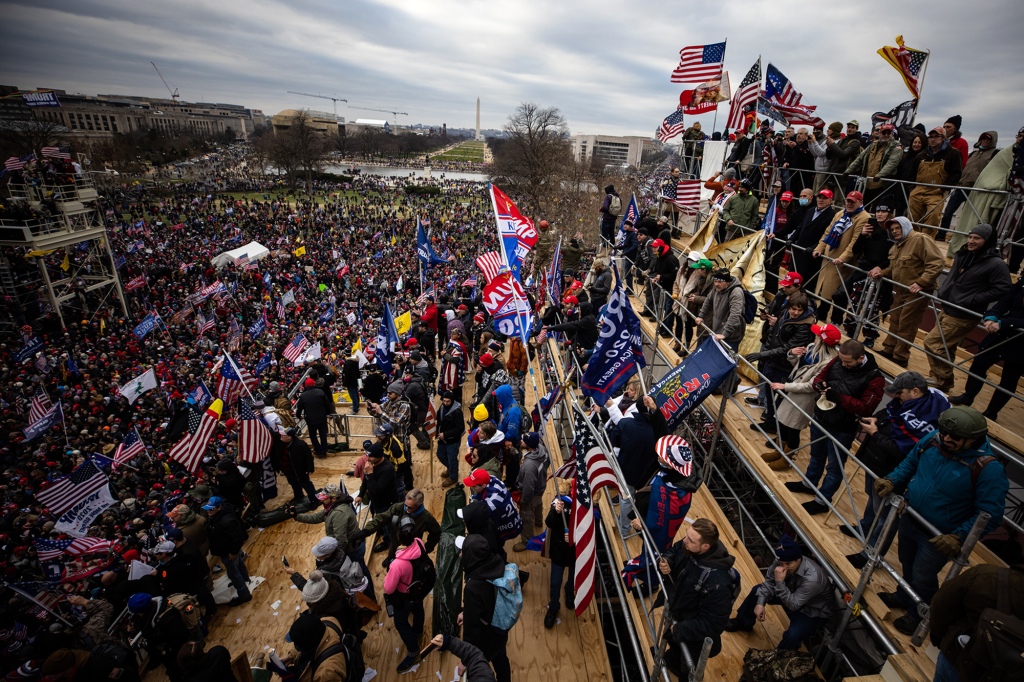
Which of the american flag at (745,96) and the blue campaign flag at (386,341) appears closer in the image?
the blue campaign flag at (386,341)

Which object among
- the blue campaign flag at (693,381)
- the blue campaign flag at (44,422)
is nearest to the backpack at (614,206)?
the blue campaign flag at (693,381)

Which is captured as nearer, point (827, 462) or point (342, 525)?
point (827, 462)

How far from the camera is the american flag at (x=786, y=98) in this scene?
12.6 metres

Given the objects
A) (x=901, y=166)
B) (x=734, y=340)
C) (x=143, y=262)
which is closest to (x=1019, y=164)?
(x=901, y=166)

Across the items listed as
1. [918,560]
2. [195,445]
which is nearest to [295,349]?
[195,445]

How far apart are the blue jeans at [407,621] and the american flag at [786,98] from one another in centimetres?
1477

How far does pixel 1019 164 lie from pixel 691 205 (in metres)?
7.49

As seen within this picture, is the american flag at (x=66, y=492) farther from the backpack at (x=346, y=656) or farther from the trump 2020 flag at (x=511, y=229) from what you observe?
the trump 2020 flag at (x=511, y=229)

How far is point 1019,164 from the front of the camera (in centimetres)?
617

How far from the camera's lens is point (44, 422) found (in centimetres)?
1231

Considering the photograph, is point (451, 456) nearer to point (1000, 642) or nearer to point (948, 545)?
point (948, 545)

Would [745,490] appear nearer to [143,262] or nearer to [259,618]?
[259,618]

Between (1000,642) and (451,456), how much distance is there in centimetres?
732

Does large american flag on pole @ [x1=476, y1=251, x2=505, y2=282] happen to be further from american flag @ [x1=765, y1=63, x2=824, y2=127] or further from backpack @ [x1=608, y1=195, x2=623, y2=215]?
american flag @ [x1=765, y1=63, x2=824, y2=127]
